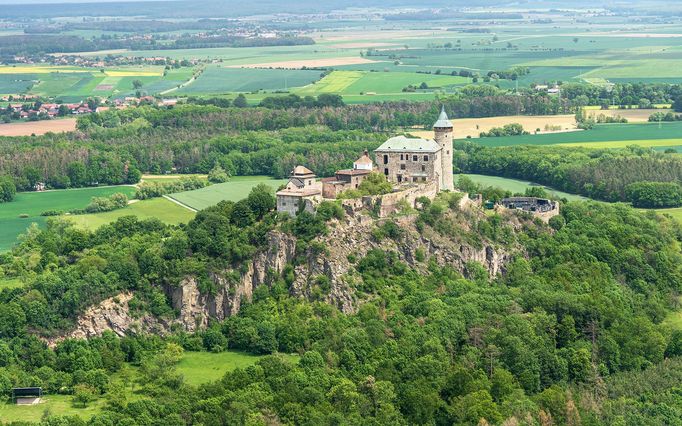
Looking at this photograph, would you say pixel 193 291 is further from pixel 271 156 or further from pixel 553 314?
pixel 271 156

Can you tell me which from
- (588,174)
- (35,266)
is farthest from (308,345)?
(588,174)

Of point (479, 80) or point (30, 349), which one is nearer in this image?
point (30, 349)

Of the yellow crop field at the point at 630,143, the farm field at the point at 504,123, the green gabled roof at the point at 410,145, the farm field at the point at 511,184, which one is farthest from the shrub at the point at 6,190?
the yellow crop field at the point at 630,143

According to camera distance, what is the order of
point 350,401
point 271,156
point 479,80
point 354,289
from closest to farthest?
1. point 350,401
2. point 354,289
3. point 271,156
4. point 479,80

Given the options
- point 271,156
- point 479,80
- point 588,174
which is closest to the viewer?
point 588,174

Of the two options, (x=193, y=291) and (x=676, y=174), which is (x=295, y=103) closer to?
(x=676, y=174)

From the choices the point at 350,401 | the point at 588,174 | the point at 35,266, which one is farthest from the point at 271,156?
the point at 350,401
